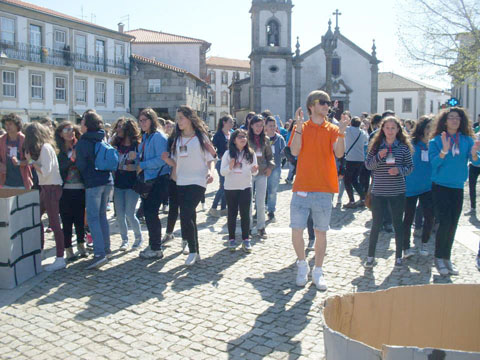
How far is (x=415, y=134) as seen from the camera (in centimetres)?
681

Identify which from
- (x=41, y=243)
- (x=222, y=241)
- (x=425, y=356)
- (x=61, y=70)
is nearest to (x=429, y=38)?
(x=222, y=241)

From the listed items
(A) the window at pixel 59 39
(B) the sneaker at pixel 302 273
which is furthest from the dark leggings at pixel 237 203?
(A) the window at pixel 59 39

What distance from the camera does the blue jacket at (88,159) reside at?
6074 mm

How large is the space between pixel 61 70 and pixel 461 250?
102 feet

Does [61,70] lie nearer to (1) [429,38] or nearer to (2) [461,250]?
(1) [429,38]

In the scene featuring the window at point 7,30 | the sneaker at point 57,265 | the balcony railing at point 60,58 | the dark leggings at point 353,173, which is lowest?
the sneaker at point 57,265

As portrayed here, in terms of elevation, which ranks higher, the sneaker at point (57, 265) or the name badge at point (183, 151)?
the name badge at point (183, 151)

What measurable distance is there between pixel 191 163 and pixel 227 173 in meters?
0.96

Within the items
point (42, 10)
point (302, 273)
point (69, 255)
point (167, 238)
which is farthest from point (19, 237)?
point (42, 10)

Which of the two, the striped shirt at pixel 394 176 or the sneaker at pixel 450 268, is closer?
the sneaker at pixel 450 268

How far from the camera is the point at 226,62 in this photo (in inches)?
3187

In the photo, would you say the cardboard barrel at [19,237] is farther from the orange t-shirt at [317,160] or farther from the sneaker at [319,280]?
the sneaker at [319,280]

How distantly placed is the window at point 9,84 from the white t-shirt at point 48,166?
86.9ft

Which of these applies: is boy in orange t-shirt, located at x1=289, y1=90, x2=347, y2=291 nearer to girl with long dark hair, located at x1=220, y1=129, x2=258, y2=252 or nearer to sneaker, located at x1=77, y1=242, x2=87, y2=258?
girl with long dark hair, located at x1=220, y1=129, x2=258, y2=252
